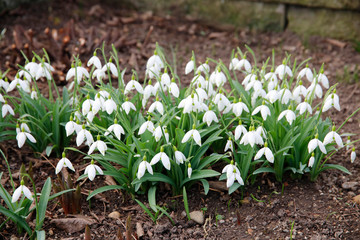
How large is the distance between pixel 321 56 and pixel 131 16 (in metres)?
2.32

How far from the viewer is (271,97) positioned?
8.74 ft

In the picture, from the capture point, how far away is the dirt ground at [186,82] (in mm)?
2547

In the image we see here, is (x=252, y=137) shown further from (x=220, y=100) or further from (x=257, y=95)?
(x=257, y=95)

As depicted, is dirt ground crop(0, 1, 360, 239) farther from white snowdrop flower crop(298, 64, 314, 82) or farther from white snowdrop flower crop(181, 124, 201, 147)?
white snowdrop flower crop(298, 64, 314, 82)

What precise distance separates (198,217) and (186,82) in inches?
68.8

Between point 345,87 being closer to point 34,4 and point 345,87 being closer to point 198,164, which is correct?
point 198,164

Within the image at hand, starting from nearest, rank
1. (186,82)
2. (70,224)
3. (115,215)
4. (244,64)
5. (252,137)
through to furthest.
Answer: (252,137) → (70,224) → (115,215) → (244,64) → (186,82)

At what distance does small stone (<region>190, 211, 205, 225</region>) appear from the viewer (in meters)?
2.58

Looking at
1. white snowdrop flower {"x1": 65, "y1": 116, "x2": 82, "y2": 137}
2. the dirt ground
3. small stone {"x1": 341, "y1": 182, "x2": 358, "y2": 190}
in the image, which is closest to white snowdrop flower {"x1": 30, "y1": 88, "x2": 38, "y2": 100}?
the dirt ground

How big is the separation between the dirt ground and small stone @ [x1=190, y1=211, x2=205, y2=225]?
1.1 inches

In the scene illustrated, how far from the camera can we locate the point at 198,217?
2598mm

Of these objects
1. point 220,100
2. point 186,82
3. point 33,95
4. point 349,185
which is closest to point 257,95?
point 220,100

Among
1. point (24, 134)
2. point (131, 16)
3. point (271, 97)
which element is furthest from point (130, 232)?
point (131, 16)

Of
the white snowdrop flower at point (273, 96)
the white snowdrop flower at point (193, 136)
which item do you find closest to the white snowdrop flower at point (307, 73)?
the white snowdrop flower at point (273, 96)
